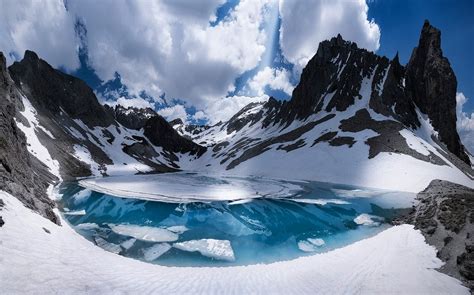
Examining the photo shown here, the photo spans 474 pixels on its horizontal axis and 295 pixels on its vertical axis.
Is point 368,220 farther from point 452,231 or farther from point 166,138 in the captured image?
point 166,138

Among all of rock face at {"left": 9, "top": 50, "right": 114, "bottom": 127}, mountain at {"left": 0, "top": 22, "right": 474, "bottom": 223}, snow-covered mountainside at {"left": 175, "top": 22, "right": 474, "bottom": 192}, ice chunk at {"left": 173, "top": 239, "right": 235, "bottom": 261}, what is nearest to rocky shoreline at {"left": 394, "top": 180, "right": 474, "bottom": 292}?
ice chunk at {"left": 173, "top": 239, "right": 235, "bottom": 261}

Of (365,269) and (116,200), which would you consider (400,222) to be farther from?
(116,200)

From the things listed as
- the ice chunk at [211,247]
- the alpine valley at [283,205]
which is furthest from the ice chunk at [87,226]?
the ice chunk at [211,247]

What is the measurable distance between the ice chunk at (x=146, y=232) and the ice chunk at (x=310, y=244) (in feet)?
31.4

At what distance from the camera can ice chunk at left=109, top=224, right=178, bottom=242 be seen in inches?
807

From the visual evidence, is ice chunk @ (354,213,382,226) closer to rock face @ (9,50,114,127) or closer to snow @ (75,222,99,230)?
snow @ (75,222,99,230)

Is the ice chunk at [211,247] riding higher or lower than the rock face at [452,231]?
higher

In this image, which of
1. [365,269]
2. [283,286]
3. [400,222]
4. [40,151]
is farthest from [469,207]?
[40,151]

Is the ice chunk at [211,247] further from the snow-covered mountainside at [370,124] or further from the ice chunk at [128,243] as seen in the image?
the snow-covered mountainside at [370,124]

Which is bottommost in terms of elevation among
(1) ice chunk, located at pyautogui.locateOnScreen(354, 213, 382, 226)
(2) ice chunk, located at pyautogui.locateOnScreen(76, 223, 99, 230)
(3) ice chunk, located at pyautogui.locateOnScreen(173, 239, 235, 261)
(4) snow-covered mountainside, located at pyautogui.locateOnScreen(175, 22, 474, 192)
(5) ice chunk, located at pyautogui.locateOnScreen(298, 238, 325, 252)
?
(5) ice chunk, located at pyautogui.locateOnScreen(298, 238, 325, 252)

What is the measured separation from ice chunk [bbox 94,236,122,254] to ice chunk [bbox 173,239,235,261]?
378 cm

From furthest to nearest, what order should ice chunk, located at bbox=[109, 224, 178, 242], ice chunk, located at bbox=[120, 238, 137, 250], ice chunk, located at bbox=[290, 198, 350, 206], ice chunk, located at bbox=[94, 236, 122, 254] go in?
1. ice chunk, located at bbox=[290, 198, 350, 206]
2. ice chunk, located at bbox=[109, 224, 178, 242]
3. ice chunk, located at bbox=[120, 238, 137, 250]
4. ice chunk, located at bbox=[94, 236, 122, 254]

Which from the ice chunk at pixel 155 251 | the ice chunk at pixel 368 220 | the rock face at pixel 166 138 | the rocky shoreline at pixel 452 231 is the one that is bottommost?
the rocky shoreline at pixel 452 231

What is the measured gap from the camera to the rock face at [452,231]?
13.9 m
